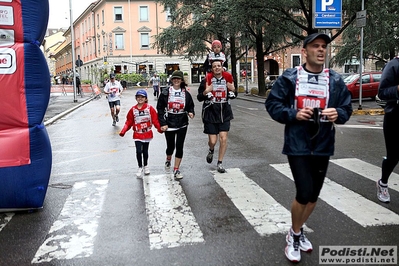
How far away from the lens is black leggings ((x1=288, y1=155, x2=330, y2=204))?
359 centimetres

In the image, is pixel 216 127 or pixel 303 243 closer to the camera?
pixel 303 243

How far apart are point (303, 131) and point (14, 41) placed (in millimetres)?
3679

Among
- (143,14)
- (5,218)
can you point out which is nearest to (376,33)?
(5,218)

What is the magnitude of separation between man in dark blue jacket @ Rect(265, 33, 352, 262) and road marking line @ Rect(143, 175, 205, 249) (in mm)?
1160

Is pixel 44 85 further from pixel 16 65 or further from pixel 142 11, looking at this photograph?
pixel 142 11

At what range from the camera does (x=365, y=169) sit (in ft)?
23.2

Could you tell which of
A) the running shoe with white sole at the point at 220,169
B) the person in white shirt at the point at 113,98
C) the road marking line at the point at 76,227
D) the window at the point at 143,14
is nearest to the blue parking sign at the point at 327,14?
the person in white shirt at the point at 113,98

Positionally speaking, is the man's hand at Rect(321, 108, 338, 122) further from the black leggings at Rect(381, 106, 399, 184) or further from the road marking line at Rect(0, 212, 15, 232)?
the road marking line at Rect(0, 212, 15, 232)

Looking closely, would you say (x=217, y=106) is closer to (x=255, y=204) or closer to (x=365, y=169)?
(x=255, y=204)

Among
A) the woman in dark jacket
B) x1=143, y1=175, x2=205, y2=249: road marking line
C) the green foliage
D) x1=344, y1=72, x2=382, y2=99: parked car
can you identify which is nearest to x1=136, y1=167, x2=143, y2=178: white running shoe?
x1=143, y1=175, x2=205, y2=249: road marking line

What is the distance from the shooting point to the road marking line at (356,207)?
4.64m

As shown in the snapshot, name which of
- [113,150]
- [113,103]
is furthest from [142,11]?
[113,150]

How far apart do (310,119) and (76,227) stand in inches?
115

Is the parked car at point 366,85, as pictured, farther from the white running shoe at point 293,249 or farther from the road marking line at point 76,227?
the white running shoe at point 293,249
